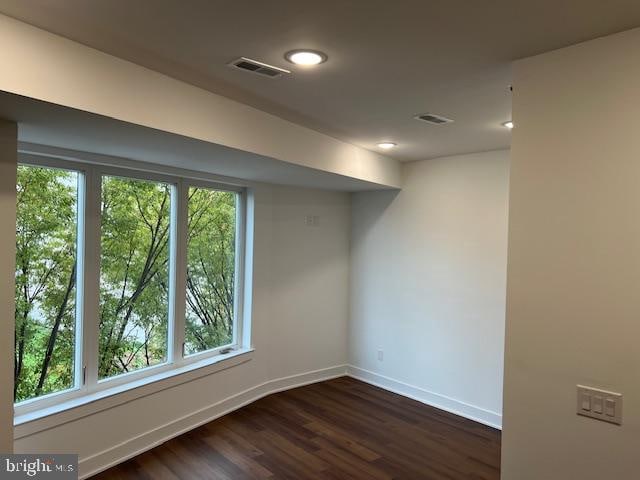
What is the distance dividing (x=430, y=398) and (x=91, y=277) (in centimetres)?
329

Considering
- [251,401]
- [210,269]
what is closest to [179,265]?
[210,269]

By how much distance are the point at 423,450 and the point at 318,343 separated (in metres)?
1.76

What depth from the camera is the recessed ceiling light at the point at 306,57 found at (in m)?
1.85

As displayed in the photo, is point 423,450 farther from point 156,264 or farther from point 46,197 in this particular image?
point 46,197

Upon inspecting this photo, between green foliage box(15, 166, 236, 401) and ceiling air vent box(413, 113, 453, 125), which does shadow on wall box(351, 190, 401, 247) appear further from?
ceiling air vent box(413, 113, 453, 125)

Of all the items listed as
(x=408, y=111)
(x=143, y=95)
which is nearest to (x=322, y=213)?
(x=408, y=111)

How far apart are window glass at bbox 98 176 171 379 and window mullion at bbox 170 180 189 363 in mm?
57

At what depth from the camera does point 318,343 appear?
4820 mm

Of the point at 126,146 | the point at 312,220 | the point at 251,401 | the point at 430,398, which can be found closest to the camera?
the point at 126,146

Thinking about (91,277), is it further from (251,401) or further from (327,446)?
(327,446)

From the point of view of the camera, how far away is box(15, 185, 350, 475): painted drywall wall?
10.4 feet

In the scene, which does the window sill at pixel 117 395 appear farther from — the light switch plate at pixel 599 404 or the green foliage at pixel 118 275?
the light switch plate at pixel 599 404

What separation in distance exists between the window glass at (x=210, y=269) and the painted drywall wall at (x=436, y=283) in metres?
1.57

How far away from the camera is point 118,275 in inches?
125
